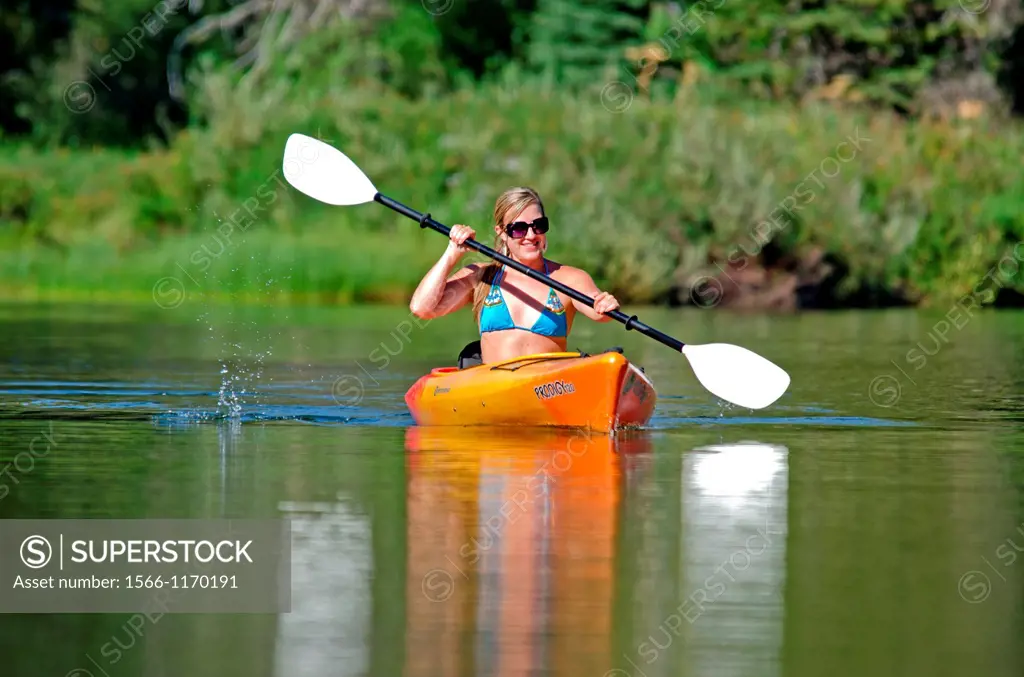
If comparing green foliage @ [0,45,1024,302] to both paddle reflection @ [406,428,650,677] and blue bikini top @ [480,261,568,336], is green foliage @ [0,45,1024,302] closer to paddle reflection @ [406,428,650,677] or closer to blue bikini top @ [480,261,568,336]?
blue bikini top @ [480,261,568,336]

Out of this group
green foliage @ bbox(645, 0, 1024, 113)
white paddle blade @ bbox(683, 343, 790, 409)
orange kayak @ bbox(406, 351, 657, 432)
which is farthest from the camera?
green foliage @ bbox(645, 0, 1024, 113)

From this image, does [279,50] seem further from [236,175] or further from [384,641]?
[384,641]

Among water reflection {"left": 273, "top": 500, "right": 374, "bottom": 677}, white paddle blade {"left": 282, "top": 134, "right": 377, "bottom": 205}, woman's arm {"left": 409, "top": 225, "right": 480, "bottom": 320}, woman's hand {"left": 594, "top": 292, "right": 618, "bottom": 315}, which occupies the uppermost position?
white paddle blade {"left": 282, "top": 134, "right": 377, "bottom": 205}

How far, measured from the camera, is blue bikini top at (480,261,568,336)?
11.7m

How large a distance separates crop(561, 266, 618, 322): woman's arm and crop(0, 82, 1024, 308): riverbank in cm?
1259

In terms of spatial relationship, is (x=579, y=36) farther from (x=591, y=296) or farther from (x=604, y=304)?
(x=604, y=304)

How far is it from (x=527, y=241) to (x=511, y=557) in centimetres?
453

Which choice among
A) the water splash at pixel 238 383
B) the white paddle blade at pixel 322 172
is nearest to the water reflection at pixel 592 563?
the water splash at pixel 238 383

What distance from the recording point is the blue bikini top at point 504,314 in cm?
1166

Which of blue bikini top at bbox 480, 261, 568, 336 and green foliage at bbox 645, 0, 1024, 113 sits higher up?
green foliage at bbox 645, 0, 1024, 113

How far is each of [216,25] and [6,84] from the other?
430cm

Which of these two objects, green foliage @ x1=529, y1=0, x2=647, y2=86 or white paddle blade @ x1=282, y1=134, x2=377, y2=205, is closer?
white paddle blade @ x1=282, y1=134, x2=377, y2=205

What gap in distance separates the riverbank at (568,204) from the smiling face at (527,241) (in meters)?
12.8

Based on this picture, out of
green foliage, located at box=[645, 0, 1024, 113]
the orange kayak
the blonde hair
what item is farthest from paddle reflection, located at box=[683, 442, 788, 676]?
green foliage, located at box=[645, 0, 1024, 113]
